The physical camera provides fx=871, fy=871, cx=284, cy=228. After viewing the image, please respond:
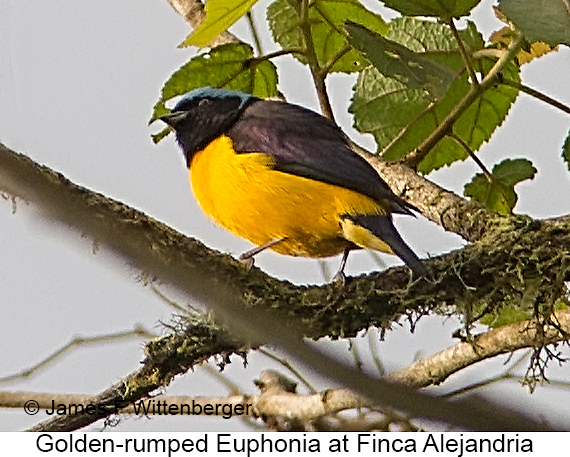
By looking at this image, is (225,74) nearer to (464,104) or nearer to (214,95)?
(214,95)

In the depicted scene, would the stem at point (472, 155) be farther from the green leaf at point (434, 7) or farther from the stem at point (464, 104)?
the green leaf at point (434, 7)

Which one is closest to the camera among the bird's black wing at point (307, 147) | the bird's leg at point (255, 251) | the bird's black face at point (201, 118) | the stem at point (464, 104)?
the stem at point (464, 104)

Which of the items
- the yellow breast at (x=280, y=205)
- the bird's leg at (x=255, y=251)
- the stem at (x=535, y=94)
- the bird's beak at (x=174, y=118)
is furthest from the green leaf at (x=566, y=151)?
the bird's beak at (x=174, y=118)

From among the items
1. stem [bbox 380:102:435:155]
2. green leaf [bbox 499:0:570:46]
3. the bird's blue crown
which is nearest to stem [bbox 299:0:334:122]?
stem [bbox 380:102:435:155]

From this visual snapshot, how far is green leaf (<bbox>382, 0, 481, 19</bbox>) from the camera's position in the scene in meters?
1.30

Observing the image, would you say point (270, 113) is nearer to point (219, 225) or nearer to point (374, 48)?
point (219, 225)

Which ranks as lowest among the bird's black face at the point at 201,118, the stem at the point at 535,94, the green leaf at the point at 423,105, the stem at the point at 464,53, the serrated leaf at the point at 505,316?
the serrated leaf at the point at 505,316

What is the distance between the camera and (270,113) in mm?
1674

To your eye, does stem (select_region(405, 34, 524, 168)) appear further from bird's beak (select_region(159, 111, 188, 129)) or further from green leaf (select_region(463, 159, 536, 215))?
bird's beak (select_region(159, 111, 188, 129))

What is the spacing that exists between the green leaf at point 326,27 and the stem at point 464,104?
21cm

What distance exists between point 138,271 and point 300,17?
1204 mm

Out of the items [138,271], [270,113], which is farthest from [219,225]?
[138,271]

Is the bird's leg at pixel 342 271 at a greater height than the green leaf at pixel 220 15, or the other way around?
the green leaf at pixel 220 15

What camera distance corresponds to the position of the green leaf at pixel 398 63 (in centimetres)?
122
